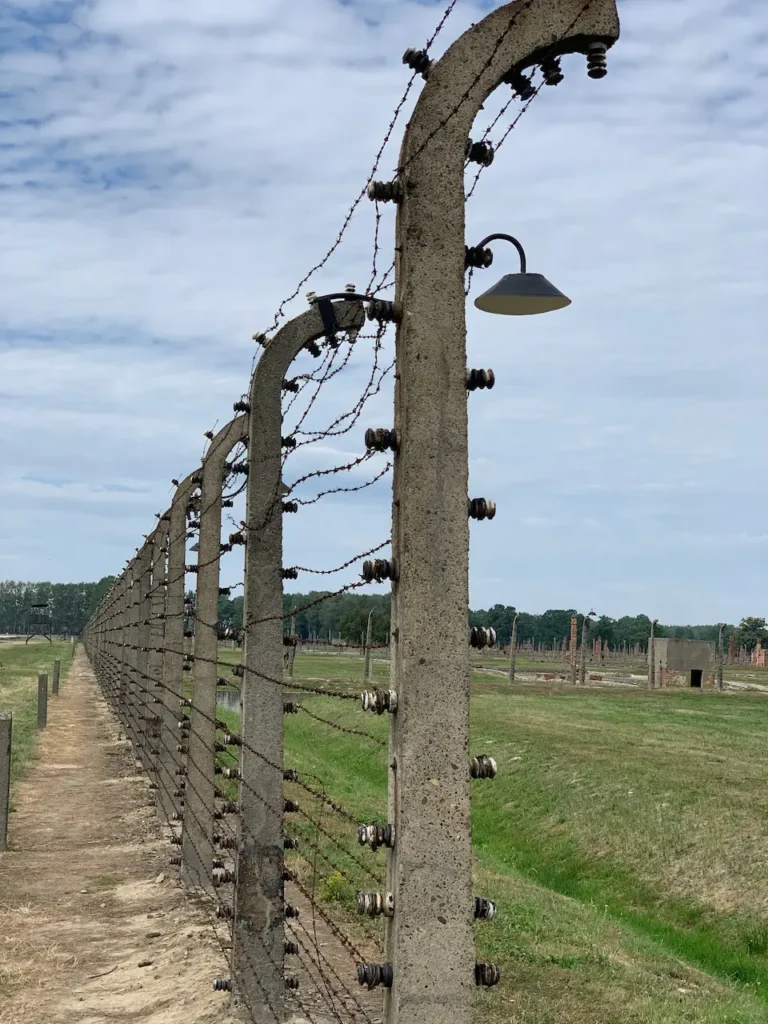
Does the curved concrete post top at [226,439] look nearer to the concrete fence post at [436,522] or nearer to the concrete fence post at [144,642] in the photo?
the concrete fence post at [436,522]

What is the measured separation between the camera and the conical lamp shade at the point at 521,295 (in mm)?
5047

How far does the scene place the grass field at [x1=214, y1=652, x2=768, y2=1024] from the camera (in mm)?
8945

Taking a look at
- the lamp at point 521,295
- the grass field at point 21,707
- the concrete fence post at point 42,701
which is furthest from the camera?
the concrete fence post at point 42,701

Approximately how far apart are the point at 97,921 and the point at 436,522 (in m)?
7.03

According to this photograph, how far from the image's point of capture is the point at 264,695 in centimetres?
712

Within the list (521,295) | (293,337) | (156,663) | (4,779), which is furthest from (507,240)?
(156,663)

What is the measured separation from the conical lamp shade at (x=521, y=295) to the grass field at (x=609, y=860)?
4.63m

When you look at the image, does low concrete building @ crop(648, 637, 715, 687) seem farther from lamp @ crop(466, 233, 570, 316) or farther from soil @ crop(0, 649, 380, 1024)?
lamp @ crop(466, 233, 570, 316)

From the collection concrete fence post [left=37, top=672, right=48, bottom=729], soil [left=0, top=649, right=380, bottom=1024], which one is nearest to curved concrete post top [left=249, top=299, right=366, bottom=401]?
soil [left=0, top=649, right=380, bottom=1024]

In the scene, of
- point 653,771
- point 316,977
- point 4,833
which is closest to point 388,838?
point 316,977

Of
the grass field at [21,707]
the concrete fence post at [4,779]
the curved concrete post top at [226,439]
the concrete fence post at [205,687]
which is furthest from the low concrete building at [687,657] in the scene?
the curved concrete post top at [226,439]

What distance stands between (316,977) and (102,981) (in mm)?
1493

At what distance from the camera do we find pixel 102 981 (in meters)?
8.08

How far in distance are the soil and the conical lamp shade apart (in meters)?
4.05
